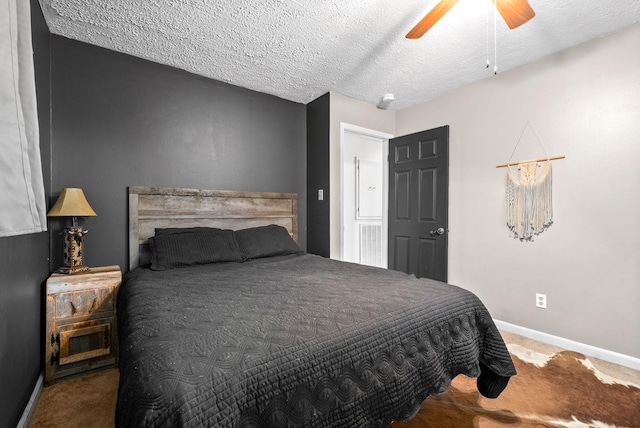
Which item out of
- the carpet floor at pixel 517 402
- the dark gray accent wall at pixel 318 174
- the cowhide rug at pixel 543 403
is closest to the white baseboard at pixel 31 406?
the carpet floor at pixel 517 402

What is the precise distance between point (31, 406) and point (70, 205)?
47.2 inches

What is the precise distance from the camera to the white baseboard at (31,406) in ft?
4.75

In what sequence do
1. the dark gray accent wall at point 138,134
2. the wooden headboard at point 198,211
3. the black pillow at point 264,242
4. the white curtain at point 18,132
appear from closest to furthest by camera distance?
the white curtain at point 18,132
the dark gray accent wall at point 138,134
the wooden headboard at point 198,211
the black pillow at point 264,242

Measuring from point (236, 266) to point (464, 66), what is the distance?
106 inches

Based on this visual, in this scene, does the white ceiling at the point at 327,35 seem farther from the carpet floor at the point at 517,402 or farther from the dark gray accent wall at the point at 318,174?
the carpet floor at the point at 517,402

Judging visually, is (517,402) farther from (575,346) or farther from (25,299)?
(25,299)

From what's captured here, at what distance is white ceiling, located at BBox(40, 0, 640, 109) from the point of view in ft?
6.24

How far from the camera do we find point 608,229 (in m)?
2.19

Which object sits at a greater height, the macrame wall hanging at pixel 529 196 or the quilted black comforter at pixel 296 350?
the macrame wall hanging at pixel 529 196

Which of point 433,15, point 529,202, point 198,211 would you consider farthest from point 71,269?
point 529,202

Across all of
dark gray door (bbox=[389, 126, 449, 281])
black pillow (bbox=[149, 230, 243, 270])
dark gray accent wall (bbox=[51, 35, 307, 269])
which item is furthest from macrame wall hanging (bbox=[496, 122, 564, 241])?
black pillow (bbox=[149, 230, 243, 270])

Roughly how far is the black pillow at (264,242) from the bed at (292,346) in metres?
0.44

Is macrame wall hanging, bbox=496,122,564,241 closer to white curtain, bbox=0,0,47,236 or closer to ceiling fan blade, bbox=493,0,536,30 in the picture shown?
ceiling fan blade, bbox=493,0,536,30

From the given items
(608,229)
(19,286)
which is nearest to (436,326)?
(608,229)
